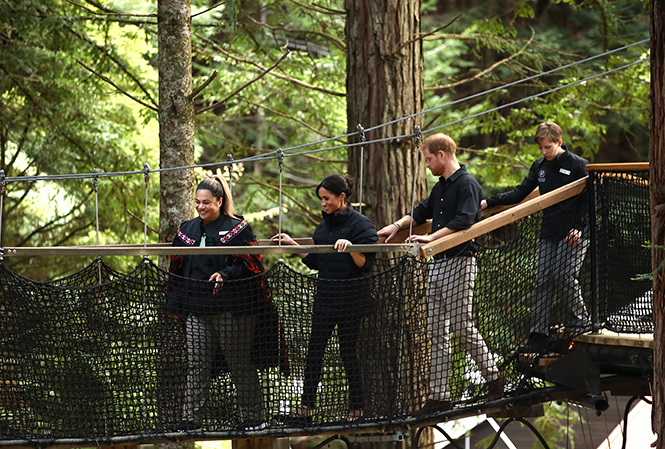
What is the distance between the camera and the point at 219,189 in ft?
11.9

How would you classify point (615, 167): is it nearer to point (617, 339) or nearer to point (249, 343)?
point (617, 339)

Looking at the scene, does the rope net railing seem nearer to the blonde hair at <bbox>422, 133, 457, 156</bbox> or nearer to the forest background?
the blonde hair at <bbox>422, 133, 457, 156</bbox>

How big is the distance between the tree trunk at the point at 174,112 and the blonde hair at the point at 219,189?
3.72 ft

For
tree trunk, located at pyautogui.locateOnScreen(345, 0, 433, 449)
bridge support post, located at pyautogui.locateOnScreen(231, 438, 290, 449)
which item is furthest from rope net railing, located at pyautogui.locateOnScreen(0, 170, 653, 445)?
tree trunk, located at pyautogui.locateOnScreen(345, 0, 433, 449)

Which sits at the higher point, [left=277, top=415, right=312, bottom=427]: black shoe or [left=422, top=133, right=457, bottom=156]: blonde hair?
[left=422, top=133, right=457, bottom=156]: blonde hair

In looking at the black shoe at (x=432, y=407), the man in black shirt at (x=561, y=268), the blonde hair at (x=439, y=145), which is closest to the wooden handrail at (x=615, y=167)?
the man in black shirt at (x=561, y=268)

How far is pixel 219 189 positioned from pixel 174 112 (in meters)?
1.41

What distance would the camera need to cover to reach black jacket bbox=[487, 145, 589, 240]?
12.5ft

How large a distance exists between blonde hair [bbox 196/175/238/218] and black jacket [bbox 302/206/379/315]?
50 cm

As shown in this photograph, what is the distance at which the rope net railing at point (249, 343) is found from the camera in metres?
3.57

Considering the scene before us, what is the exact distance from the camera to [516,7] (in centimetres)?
724

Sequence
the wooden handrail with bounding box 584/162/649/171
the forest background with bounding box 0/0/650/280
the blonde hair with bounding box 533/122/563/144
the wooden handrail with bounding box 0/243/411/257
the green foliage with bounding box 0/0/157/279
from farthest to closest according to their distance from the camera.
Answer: the forest background with bounding box 0/0/650/280 < the green foliage with bounding box 0/0/157/279 < the blonde hair with bounding box 533/122/563/144 < the wooden handrail with bounding box 584/162/649/171 < the wooden handrail with bounding box 0/243/411/257

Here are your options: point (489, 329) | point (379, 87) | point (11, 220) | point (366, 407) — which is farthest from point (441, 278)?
point (11, 220)

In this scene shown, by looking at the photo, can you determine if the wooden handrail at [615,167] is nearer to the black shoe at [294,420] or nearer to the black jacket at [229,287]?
the black jacket at [229,287]
